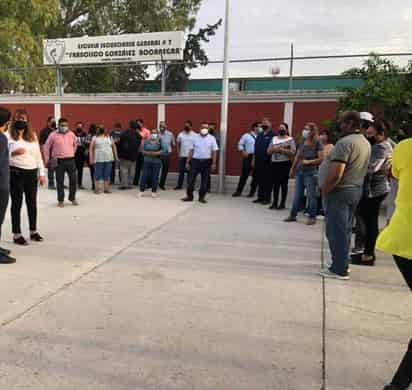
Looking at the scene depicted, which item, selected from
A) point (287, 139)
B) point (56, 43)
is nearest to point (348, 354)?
point (287, 139)

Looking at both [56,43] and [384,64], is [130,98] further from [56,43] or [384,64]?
[384,64]

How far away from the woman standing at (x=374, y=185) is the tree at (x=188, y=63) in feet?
26.8

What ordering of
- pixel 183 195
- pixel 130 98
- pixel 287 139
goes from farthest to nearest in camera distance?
pixel 130 98
pixel 183 195
pixel 287 139

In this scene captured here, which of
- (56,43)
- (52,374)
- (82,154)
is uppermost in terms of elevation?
(56,43)

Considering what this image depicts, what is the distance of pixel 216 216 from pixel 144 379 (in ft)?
16.9

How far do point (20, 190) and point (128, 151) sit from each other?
5.23 m

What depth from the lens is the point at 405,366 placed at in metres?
2.36

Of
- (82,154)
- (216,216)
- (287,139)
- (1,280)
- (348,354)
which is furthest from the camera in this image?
(82,154)

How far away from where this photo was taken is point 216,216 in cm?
774

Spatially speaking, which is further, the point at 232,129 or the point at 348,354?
the point at 232,129

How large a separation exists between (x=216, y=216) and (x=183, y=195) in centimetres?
247

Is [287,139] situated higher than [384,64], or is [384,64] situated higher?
[384,64]

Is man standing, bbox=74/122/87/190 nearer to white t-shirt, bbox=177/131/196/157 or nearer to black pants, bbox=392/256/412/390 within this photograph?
white t-shirt, bbox=177/131/196/157

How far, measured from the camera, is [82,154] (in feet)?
35.5
